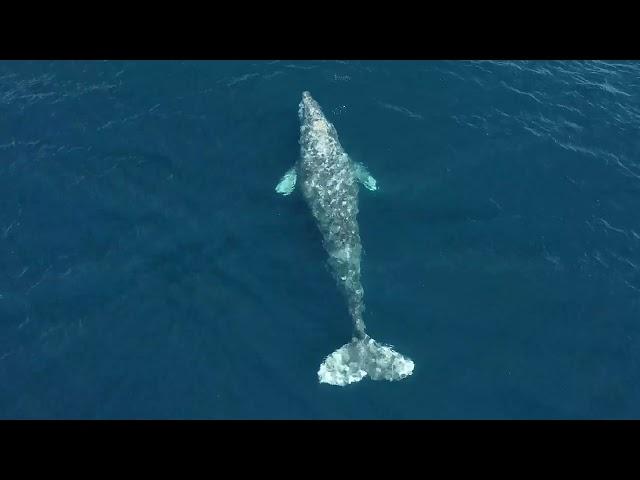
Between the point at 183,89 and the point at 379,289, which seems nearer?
the point at 379,289

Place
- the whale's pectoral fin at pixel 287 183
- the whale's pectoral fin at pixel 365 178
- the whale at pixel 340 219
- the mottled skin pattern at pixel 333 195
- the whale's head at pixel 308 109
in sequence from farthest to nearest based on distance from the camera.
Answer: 1. the whale's head at pixel 308 109
2. the whale's pectoral fin at pixel 365 178
3. the whale's pectoral fin at pixel 287 183
4. the mottled skin pattern at pixel 333 195
5. the whale at pixel 340 219

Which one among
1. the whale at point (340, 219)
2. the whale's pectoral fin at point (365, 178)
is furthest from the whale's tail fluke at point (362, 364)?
the whale's pectoral fin at point (365, 178)

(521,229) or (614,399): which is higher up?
(521,229)

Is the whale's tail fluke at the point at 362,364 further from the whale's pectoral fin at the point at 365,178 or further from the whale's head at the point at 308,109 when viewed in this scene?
the whale's head at the point at 308,109
